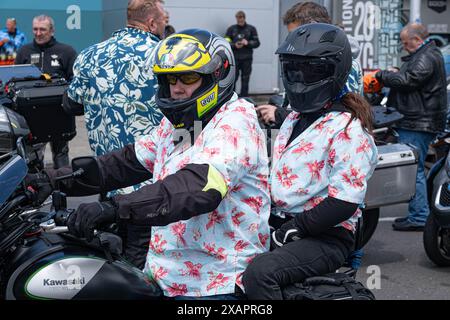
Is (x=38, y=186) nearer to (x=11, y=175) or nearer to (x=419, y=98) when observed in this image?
(x=11, y=175)

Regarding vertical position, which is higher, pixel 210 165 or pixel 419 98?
pixel 210 165

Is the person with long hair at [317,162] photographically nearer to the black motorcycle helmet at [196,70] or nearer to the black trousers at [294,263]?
the black trousers at [294,263]

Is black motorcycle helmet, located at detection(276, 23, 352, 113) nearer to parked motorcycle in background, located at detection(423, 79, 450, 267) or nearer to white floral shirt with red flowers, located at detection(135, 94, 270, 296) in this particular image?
white floral shirt with red flowers, located at detection(135, 94, 270, 296)

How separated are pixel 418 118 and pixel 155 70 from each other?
504cm

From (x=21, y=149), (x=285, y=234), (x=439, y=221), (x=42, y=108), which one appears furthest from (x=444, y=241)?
(x=21, y=149)

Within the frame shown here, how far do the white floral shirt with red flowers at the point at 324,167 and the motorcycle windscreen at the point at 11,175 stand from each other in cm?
108

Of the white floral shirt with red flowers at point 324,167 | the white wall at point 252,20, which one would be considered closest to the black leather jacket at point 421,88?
the white floral shirt with red flowers at point 324,167

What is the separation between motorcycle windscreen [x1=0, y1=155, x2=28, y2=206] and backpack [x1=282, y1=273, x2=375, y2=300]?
98cm

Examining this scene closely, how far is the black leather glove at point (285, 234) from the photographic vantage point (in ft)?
10.1

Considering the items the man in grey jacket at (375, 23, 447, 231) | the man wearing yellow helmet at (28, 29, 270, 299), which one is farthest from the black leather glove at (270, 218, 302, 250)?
the man in grey jacket at (375, 23, 447, 231)

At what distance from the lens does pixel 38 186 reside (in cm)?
277

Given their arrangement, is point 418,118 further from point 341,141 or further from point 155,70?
point 155,70

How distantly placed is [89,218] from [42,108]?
8.59ft
